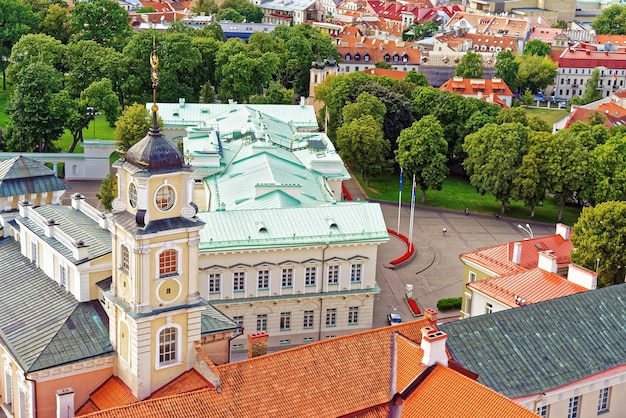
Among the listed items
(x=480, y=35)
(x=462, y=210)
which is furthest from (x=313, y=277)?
(x=480, y=35)

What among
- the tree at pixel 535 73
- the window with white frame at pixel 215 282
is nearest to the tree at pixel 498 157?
the window with white frame at pixel 215 282

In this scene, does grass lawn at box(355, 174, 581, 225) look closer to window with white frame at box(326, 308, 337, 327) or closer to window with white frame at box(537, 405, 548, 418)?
window with white frame at box(326, 308, 337, 327)

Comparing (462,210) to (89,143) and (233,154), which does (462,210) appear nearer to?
(233,154)

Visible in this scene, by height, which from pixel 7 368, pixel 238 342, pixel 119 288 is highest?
pixel 119 288

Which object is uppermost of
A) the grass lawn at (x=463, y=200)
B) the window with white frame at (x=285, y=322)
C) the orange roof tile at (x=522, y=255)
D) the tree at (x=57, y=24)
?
the tree at (x=57, y=24)

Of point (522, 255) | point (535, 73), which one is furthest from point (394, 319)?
point (535, 73)

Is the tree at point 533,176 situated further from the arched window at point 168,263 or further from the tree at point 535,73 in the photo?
the tree at point 535,73
